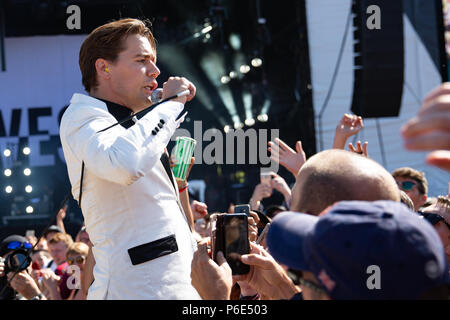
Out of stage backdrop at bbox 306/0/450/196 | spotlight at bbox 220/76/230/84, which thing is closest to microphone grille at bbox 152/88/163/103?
stage backdrop at bbox 306/0/450/196

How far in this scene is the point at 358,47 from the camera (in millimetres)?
6023

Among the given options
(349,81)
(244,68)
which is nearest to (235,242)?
(349,81)

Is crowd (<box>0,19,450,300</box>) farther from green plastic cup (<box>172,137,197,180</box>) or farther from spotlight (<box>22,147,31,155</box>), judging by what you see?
spotlight (<box>22,147,31,155</box>)

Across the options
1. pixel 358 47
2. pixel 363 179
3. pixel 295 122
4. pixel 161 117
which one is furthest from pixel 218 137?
pixel 363 179

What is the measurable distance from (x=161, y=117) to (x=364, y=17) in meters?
4.41

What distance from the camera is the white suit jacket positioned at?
5.51 feet

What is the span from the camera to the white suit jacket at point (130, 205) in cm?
168

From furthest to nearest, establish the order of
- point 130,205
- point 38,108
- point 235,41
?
point 235,41 < point 38,108 < point 130,205

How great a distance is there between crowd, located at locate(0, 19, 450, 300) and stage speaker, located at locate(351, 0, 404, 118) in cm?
358

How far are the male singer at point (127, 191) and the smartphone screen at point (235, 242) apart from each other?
0.52 feet

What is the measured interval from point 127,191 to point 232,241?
356mm

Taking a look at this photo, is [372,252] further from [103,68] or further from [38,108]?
[38,108]

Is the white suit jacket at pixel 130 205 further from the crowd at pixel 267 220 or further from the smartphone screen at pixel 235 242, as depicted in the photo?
the smartphone screen at pixel 235 242

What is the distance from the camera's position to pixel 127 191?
70.4 inches
